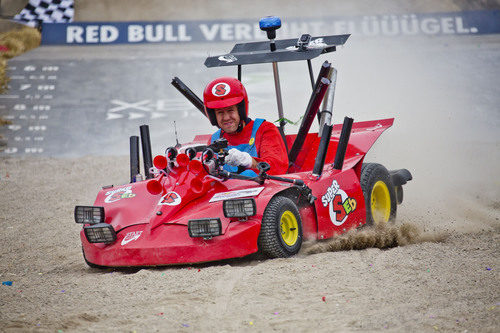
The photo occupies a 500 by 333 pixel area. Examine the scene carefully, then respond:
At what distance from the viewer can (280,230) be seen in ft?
20.5

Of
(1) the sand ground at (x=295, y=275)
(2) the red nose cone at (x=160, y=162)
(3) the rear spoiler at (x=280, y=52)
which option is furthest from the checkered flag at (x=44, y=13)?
(2) the red nose cone at (x=160, y=162)

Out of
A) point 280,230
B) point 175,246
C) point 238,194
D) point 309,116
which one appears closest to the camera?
point 175,246

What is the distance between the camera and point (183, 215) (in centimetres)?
636

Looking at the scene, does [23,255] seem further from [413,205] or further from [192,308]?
[413,205]

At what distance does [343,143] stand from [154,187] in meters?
1.99

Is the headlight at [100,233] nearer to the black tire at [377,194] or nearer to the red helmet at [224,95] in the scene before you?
the red helmet at [224,95]

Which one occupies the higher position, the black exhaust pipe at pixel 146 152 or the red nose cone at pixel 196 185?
the black exhaust pipe at pixel 146 152

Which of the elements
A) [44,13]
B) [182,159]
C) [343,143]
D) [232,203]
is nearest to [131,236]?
[182,159]

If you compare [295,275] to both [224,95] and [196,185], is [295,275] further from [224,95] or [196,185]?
[224,95]

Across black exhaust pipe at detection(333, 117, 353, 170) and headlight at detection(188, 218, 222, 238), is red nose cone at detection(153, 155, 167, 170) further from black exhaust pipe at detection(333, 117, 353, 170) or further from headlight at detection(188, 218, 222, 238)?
black exhaust pipe at detection(333, 117, 353, 170)

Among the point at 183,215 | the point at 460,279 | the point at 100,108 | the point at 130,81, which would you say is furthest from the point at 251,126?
the point at 130,81

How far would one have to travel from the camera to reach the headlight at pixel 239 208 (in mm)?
5996

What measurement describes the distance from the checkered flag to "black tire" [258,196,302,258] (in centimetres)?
1625

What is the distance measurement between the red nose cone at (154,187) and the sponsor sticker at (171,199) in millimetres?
135
